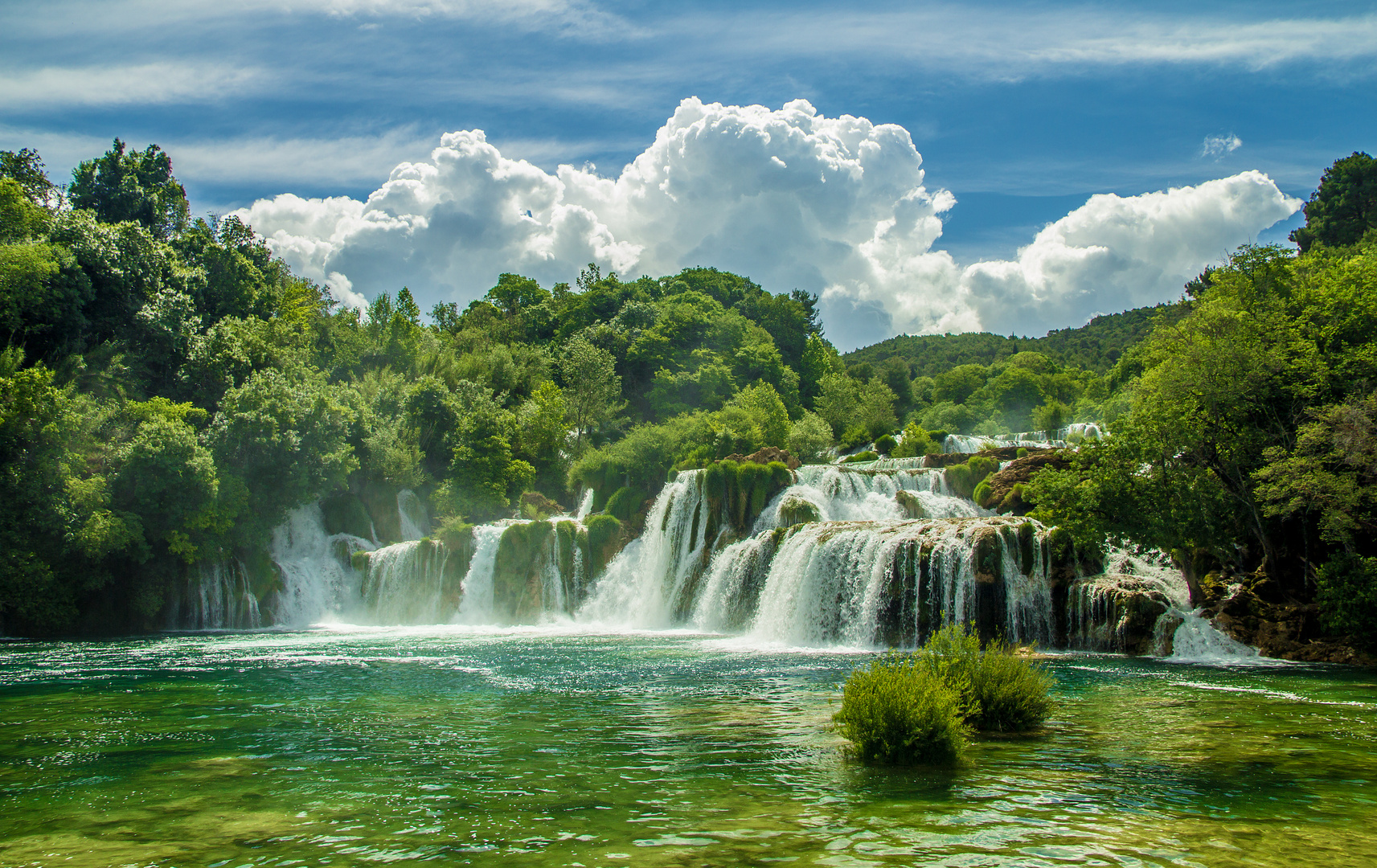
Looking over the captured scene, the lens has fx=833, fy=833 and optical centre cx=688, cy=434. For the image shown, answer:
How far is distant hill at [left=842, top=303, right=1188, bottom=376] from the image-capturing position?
115062 mm

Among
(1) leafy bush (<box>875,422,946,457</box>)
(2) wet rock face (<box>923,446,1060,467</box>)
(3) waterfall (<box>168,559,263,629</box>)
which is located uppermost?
(1) leafy bush (<box>875,422,946,457</box>)

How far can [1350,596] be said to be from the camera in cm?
1908

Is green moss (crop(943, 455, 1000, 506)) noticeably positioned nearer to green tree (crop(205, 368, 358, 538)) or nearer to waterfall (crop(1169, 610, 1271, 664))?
waterfall (crop(1169, 610, 1271, 664))

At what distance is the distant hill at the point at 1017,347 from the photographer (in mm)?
115062

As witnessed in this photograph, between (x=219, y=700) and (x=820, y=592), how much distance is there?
17.3 metres

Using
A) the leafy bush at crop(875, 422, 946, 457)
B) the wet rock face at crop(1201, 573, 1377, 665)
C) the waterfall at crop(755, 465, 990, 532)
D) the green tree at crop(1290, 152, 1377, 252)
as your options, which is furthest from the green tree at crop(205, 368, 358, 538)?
the green tree at crop(1290, 152, 1377, 252)

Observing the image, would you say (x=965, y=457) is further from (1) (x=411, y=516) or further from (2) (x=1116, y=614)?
(1) (x=411, y=516)

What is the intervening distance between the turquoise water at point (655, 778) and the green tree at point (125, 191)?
4064 cm

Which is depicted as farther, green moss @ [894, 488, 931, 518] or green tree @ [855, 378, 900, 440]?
green tree @ [855, 378, 900, 440]

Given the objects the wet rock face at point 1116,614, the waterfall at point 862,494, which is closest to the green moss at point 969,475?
the waterfall at point 862,494

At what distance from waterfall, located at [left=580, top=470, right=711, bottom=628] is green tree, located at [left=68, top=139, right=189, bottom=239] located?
110 feet

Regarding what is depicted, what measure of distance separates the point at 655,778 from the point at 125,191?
53.6m

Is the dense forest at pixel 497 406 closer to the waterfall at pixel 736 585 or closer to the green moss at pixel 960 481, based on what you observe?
the green moss at pixel 960 481

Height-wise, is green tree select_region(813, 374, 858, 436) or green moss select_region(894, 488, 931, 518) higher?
green tree select_region(813, 374, 858, 436)
